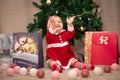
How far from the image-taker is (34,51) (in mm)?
1771

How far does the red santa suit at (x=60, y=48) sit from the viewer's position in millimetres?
1792

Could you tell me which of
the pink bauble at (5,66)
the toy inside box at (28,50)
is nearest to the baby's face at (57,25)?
the toy inside box at (28,50)

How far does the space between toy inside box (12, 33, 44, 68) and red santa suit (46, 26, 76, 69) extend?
98 mm

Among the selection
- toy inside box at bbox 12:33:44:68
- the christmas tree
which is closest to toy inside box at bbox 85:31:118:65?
the christmas tree

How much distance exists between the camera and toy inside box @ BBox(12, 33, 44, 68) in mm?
1771

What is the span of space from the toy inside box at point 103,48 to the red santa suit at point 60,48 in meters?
0.18

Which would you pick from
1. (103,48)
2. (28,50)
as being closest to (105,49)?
(103,48)

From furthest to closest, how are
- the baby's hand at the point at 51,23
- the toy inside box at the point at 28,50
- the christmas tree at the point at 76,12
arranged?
the christmas tree at the point at 76,12 < the baby's hand at the point at 51,23 < the toy inside box at the point at 28,50

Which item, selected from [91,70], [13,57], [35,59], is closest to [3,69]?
[13,57]

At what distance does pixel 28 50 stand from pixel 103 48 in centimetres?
62

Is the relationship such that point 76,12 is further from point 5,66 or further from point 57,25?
point 5,66

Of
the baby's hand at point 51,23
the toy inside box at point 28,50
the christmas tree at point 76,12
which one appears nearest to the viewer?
the toy inside box at point 28,50

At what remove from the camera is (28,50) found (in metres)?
1.80

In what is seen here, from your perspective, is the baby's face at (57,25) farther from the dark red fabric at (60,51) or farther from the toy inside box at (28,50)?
the toy inside box at (28,50)
